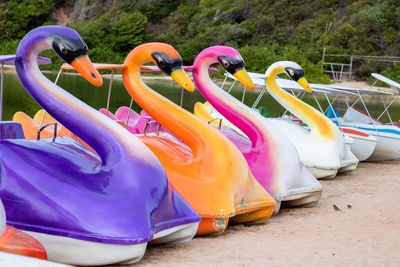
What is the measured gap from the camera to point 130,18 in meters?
60.7

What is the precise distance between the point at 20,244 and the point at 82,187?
74 cm

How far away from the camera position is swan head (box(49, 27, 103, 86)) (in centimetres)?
547

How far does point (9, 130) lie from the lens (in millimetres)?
5930

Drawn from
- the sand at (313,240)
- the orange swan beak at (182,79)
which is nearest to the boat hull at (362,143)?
the sand at (313,240)

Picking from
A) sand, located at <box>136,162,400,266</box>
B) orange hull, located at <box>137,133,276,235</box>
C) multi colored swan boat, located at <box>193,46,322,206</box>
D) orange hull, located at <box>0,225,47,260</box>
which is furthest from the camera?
multi colored swan boat, located at <box>193,46,322,206</box>

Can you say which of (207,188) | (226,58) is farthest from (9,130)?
(226,58)

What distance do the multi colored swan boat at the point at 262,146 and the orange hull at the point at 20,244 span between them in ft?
11.1

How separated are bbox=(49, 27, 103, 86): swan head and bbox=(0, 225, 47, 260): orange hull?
1477mm

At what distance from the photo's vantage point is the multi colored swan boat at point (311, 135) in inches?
404

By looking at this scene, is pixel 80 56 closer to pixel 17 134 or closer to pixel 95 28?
pixel 17 134

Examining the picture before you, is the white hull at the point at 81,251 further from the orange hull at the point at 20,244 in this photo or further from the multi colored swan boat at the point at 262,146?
the multi colored swan boat at the point at 262,146

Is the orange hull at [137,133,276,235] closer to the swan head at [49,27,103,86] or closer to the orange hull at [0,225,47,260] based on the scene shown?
the swan head at [49,27,103,86]

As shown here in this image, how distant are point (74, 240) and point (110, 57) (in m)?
49.5

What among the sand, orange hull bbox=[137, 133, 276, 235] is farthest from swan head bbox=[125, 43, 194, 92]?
the sand
